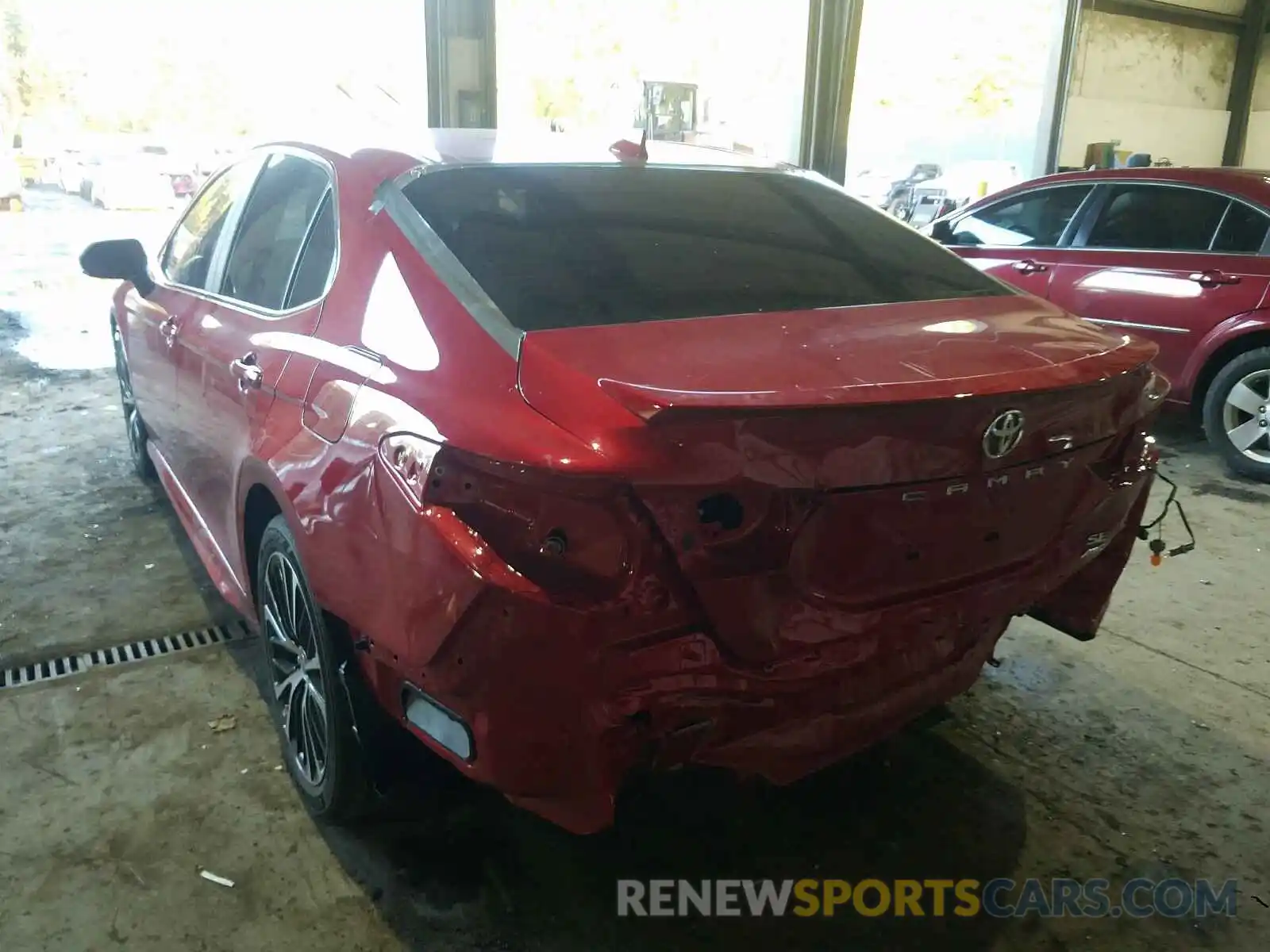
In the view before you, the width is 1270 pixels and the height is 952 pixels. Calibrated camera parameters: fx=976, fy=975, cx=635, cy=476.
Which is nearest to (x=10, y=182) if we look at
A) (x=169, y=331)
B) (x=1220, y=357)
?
(x=169, y=331)

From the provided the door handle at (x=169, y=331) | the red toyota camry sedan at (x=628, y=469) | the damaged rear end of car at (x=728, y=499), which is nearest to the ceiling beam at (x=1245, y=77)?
the red toyota camry sedan at (x=628, y=469)

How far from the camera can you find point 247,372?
230 cm

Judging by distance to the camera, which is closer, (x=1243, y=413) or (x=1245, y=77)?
(x=1243, y=413)

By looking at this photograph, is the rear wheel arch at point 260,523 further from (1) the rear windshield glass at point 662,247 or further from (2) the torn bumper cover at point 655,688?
(1) the rear windshield glass at point 662,247

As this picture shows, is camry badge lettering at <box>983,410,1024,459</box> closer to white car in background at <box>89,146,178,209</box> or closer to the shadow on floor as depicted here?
the shadow on floor

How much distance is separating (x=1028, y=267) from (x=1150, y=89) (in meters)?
8.08

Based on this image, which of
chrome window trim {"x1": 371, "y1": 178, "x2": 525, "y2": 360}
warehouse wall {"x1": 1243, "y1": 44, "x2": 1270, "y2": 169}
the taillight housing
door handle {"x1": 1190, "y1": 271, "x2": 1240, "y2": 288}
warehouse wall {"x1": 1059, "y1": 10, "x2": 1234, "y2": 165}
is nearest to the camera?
the taillight housing

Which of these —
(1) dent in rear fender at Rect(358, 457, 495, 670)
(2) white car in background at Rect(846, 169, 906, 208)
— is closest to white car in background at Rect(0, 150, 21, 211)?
(2) white car in background at Rect(846, 169, 906, 208)

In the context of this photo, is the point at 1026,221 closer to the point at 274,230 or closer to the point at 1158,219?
the point at 1158,219

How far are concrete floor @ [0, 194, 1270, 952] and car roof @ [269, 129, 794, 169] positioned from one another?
145 cm

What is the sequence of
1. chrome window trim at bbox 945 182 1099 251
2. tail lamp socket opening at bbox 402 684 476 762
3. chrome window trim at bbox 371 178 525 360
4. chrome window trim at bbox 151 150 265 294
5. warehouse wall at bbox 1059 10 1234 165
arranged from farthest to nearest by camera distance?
1. warehouse wall at bbox 1059 10 1234 165
2. chrome window trim at bbox 945 182 1099 251
3. chrome window trim at bbox 151 150 265 294
4. chrome window trim at bbox 371 178 525 360
5. tail lamp socket opening at bbox 402 684 476 762

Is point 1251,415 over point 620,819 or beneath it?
over

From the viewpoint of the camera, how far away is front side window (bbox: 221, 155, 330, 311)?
2.37 meters

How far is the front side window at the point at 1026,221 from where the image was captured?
18.7 feet
